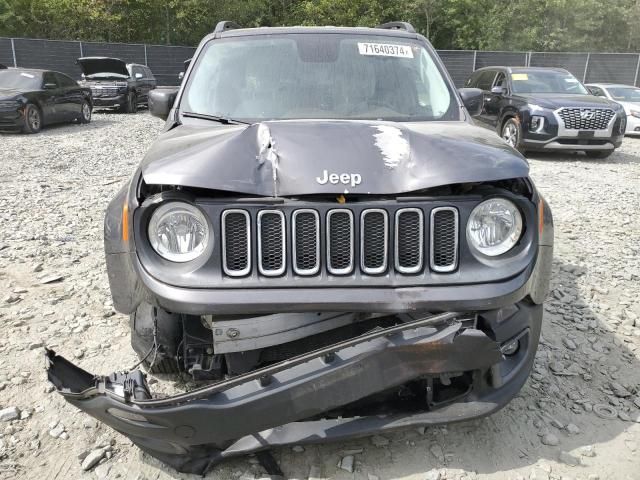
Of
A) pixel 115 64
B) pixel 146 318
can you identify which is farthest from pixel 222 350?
pixel 115 64

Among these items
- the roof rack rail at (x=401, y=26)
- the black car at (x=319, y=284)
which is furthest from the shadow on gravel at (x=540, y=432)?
the roof rack rail at (x=401, y=26)

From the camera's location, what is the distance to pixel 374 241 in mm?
2348

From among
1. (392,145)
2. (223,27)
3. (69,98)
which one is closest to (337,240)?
(392,145)

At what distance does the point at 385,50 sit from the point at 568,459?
9.03 ft

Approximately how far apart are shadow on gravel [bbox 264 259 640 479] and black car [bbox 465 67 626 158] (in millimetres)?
7221

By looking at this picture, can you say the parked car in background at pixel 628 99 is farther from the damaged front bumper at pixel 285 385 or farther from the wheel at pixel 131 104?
the damaged front bumper at pixel 285 385

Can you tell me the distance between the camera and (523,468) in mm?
2643

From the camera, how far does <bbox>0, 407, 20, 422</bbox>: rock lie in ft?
9.65

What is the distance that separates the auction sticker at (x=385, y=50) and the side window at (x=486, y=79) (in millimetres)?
10149

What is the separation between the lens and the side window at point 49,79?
1409 cm

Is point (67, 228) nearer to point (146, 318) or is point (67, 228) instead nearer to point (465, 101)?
point (146, 318)

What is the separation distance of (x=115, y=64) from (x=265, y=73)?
18073mm

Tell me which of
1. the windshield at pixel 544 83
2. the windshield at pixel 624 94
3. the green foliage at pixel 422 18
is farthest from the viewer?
A: the green foliage at pixel 422 18

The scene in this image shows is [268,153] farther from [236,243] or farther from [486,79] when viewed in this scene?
[486,79]
